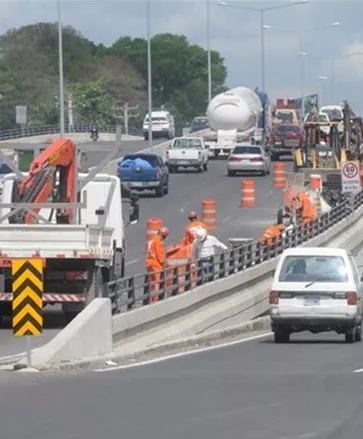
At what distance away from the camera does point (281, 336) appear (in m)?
27.7

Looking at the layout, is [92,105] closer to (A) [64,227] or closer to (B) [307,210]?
(B) [307,210]

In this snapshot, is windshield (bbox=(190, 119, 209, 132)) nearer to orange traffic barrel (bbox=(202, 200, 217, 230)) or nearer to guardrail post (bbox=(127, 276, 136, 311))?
orange traffic barrel (bbox=(202, 200, 217, 230))

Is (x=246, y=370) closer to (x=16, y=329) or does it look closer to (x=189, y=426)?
(x=16, y=329)

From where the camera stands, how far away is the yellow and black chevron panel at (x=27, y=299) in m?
19.3

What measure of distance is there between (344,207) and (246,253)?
17.9 m

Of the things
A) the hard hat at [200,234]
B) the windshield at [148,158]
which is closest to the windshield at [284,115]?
the windshield at [148,158]

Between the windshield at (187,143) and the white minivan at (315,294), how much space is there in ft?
157

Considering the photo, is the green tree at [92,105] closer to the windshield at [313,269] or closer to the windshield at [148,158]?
the windshield at [148,158]

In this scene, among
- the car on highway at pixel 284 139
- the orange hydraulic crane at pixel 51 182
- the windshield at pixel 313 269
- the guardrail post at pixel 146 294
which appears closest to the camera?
the guardrail post at pixel 146 294

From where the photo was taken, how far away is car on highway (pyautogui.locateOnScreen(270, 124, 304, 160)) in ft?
274

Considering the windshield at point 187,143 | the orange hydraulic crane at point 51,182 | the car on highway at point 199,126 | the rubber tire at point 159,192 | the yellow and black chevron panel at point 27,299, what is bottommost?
the rubber tire at point 159,192

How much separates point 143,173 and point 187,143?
53.8 feet

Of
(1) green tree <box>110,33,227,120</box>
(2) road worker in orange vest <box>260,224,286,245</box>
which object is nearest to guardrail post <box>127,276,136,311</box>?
(2) road worker in orange vest <box>260,224,286,245</box>

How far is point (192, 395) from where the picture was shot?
1661 centimetres
